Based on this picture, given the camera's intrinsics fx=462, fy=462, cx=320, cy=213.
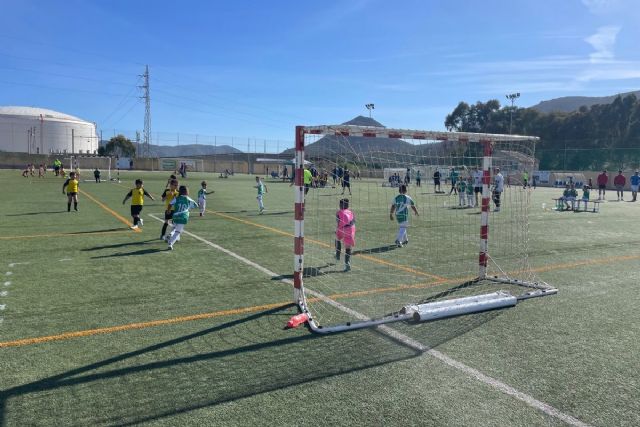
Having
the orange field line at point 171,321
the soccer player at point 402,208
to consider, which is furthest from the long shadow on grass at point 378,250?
the orange field line at point 171,321

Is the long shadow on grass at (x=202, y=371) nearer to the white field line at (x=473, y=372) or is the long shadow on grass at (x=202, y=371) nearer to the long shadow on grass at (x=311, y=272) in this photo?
the white field line at (x=473, y=372)

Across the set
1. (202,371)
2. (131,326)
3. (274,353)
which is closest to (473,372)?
(274,353)

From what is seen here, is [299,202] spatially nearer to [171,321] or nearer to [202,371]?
[171,321]

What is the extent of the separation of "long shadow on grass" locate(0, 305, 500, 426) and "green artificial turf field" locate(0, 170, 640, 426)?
0.06 feet

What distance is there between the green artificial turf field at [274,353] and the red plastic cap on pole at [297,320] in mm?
197

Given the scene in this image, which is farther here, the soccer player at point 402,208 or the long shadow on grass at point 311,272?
the soccer player at point 402,208

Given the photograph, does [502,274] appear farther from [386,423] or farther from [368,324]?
[386,423]

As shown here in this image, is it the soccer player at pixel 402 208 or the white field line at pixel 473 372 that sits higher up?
the soccer player at pixel 402 208

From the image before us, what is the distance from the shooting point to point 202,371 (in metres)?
4.95

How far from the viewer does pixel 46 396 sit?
436 cm

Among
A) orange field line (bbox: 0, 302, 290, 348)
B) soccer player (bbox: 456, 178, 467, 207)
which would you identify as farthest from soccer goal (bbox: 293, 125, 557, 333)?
soccer player (bbox: 456, 178, 467, 207)

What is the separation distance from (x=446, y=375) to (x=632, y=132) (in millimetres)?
82077

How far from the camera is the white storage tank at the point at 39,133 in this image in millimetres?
103688

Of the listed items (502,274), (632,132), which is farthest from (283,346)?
(632,132)
